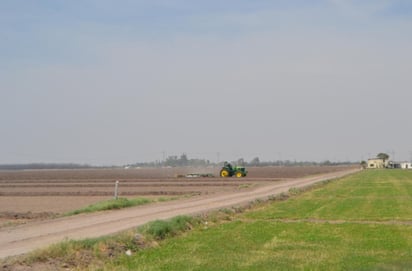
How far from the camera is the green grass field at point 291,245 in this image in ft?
55.1

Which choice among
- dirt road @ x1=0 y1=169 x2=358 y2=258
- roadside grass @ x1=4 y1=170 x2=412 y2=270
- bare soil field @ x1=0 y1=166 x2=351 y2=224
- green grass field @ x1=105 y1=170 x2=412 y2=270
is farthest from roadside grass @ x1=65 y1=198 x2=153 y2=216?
green grass field @ x1=105 y1=170 x2=412 y2=270

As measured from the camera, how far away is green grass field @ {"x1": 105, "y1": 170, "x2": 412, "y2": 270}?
1680 cm

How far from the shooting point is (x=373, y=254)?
18609 millimetres

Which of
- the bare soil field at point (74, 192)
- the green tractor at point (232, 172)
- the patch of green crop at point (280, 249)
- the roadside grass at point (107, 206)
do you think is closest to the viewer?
the patch of green crop at point (280, 249)

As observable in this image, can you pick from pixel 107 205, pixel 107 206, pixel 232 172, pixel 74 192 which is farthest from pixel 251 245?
Result: pixel 232 172

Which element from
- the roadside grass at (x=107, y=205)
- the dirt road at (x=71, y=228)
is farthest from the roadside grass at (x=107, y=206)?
the dirt road at (x=71, y=228)

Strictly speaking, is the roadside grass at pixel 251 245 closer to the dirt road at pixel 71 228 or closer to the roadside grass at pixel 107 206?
the dirt road at pixel 71 228

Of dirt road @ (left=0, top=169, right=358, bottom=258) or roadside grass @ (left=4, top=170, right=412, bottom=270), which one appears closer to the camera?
roadside grass @ (left=4, top=170, right=412, bottom=270)

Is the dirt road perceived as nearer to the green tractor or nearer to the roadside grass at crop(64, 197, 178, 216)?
the roadside grass at crop(64, 197, 178, 216)

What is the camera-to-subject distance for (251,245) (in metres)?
20.8

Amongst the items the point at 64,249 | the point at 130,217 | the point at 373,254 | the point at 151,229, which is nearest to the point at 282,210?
the point at 130,217

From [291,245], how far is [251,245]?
1.28m

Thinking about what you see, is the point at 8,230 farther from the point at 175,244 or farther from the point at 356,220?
the point at 356,220

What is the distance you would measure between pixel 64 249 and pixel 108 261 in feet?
4.06
